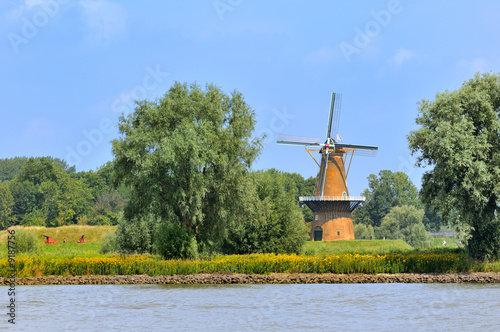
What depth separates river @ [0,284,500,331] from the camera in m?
17.3

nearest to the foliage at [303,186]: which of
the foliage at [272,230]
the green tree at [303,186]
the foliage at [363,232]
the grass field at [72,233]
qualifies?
the green tree at [303,186]

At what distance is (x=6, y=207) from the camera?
111 m

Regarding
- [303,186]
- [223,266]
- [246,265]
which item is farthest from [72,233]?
[303,186]

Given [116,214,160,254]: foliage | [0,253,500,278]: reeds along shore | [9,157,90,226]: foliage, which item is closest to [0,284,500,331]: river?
[0,253,500,278]: reeds along shore

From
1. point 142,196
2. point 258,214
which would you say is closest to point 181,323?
point 142,196

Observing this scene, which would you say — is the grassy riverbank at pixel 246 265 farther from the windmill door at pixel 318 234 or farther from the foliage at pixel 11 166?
the foliage at pixel 11 166

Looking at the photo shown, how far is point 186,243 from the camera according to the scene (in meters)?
35.5

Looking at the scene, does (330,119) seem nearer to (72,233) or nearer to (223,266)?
(72,233)

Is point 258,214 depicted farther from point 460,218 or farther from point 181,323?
point 181,323

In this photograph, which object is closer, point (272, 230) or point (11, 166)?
point (272, 230)

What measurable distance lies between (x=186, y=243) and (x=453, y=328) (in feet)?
70.3

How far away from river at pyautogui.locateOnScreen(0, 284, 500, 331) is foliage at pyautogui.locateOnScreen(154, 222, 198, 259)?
5.60m

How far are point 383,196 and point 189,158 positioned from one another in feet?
340

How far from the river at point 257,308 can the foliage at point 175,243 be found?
5.60m
